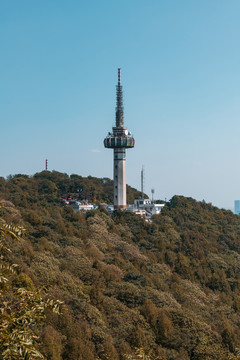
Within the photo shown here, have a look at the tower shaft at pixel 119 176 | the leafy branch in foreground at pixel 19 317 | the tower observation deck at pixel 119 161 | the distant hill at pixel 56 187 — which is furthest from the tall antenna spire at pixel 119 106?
the leafy branch in foreground at pixel 19 317

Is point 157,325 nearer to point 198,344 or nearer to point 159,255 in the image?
point 198,344

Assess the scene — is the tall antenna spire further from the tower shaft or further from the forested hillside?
the forested hillside

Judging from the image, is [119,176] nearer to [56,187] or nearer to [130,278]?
[56,187]

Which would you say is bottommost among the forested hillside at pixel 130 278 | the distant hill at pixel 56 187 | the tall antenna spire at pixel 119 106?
the forested hillside at pixel 130 278

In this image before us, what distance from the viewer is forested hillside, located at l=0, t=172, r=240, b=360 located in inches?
1596

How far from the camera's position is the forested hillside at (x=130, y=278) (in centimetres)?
4053

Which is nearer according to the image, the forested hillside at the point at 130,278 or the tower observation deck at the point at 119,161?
the forested hillside at the point at 130,278

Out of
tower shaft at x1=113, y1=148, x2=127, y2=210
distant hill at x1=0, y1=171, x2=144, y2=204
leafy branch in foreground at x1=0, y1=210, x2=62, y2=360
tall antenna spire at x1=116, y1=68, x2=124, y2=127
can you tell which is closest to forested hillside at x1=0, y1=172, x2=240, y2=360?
distant hill at x1=0, y1=171, x2=144, y2=204

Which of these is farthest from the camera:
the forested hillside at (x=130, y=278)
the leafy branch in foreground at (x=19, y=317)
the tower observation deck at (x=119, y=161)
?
the tower observation deck at (x=119, y=161)

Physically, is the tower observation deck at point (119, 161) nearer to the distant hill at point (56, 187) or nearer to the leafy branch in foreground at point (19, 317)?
the distant hill at point (56, 187)

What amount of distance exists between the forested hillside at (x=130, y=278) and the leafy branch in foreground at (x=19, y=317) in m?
1.22

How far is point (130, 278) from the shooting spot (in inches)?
2344

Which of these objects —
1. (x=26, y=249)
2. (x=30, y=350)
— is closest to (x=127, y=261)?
(x=26, y=249)

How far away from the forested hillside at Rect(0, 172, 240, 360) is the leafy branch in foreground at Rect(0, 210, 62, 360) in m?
1.22
